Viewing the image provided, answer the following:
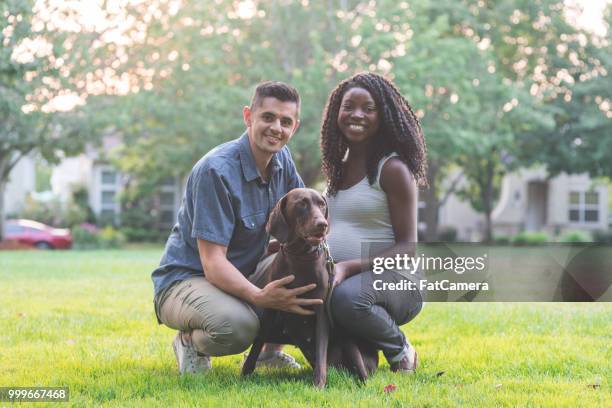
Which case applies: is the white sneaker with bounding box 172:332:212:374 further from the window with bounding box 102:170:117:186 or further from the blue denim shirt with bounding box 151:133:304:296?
the window with bounding box 102:170:117:186

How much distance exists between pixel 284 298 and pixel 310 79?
736 inches

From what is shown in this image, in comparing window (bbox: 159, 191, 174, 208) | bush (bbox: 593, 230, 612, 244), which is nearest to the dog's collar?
bush (bbox: 593, 230, 612, 244)

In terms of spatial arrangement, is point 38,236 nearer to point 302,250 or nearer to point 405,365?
point 405,365

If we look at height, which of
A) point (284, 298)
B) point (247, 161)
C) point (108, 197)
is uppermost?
point (247, 161)

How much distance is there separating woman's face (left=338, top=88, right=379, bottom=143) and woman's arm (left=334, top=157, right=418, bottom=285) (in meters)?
0.28

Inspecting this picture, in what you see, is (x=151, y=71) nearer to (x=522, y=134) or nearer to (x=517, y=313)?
(x=522, y=134)

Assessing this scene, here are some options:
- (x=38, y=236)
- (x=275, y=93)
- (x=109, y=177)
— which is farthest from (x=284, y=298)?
(x=109, y=177)

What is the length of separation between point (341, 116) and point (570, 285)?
11.6 ft

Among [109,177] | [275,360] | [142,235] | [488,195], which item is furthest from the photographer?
[109,177]

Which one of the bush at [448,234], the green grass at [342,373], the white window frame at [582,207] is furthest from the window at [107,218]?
the green grass at [342,373]

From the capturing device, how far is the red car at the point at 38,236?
27.7 m

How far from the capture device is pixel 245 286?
4.21 m

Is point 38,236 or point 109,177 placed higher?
point 109,177

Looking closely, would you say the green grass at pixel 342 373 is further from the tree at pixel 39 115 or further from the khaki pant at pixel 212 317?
the tree at pixel 39 115
